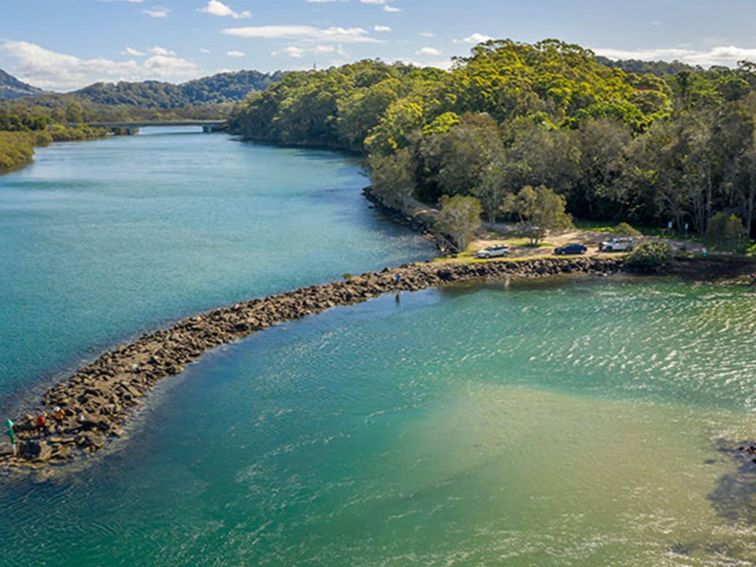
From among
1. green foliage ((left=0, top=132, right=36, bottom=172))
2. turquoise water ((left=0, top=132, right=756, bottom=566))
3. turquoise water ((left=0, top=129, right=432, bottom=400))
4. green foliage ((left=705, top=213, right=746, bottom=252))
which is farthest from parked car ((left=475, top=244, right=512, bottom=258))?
green foliage ((left=0, top=132, right=36, bottom=172))

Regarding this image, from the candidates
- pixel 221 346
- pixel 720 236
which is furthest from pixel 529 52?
pixel 221 346

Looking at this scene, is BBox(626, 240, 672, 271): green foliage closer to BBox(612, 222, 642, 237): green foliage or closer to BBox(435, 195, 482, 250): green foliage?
BBox(612, 222, 642, 237): green foliage

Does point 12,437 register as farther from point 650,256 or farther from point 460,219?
point 650,256

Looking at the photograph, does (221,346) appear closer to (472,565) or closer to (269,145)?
(472,565)

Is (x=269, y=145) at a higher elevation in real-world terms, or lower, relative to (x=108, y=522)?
higher

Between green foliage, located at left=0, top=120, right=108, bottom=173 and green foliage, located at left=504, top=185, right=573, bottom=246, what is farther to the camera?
green foliage, located at left=0, top=120, right=108, bottom=173

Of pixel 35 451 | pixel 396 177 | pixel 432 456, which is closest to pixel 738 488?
pixel 432 456
